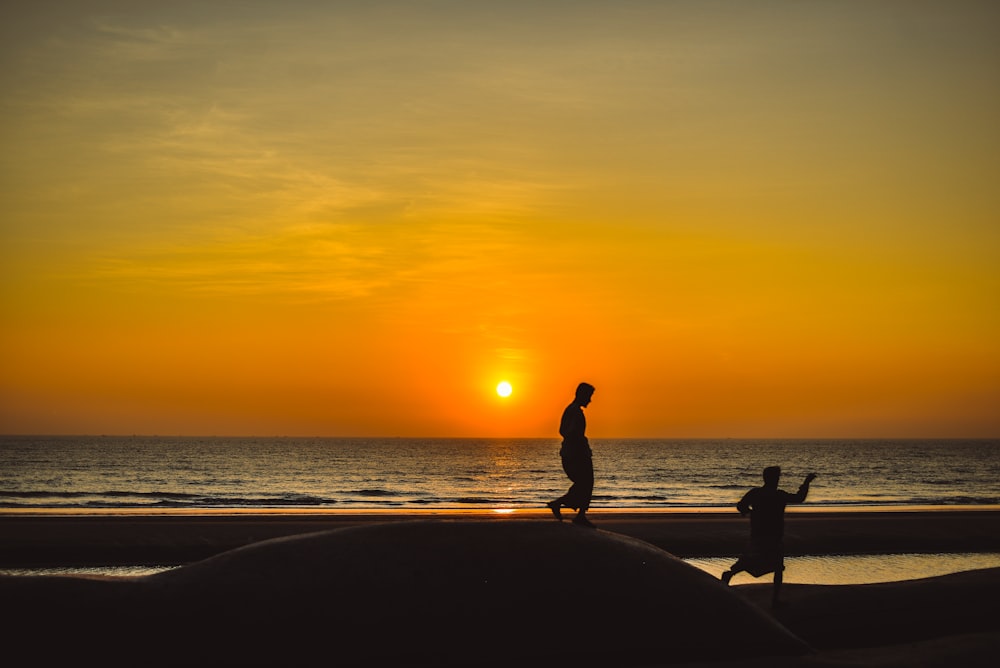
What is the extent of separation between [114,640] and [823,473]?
101 metres

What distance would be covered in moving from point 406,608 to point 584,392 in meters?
4.39

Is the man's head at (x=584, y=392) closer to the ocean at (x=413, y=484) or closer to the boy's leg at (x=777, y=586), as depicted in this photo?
the boy's leg at (x=777, y=586)

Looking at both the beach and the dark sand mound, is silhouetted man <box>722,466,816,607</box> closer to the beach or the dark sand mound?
the beach

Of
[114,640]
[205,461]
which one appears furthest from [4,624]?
[205,461]

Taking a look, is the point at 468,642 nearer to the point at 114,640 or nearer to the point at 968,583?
the point at 114,640

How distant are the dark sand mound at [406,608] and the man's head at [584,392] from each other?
2.38m

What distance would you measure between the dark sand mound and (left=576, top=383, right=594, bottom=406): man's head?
2.38 m

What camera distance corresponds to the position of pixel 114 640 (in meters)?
8.91

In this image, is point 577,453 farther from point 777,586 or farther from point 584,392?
point 777,586

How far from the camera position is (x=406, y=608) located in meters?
9.52

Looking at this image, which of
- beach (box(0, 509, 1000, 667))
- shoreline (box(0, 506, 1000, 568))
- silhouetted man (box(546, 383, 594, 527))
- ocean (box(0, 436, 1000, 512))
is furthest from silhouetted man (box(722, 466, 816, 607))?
ocean (box(0, 436, 1000, 512))

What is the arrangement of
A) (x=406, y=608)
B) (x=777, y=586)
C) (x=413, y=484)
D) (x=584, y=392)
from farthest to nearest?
(x=413, y=484), (x=777, y=586), (x=584, y=392), (x=406, y=608)

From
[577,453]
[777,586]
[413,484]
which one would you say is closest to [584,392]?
[577,453]

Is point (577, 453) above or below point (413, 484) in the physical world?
above
